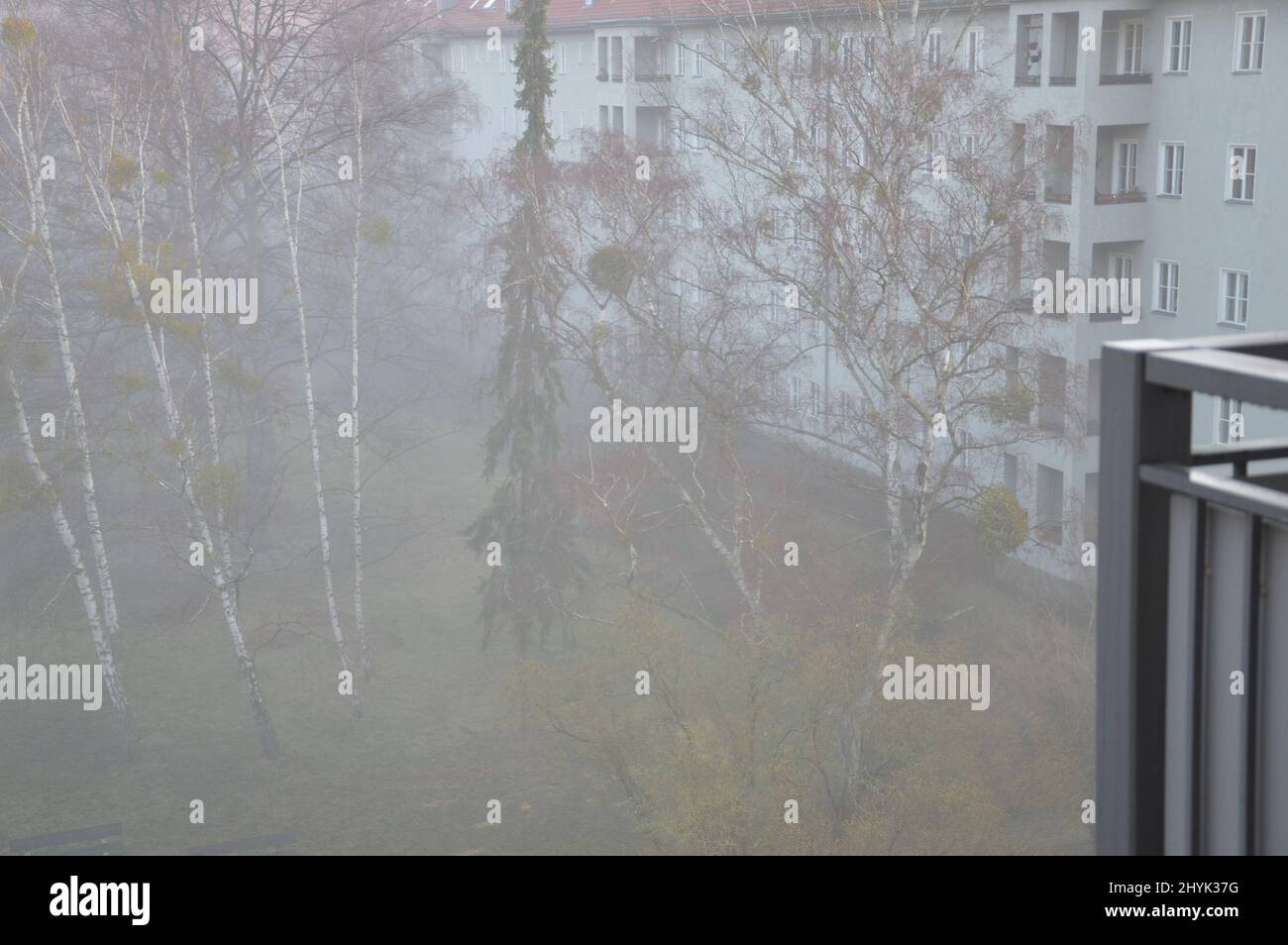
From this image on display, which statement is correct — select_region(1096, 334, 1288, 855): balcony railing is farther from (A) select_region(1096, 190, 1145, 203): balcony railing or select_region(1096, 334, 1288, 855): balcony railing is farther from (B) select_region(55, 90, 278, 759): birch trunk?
(A) select_region(1096, 190, 1145, 203): balcony railing

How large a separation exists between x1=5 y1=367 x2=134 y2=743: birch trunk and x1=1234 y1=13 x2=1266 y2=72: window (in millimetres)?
16854

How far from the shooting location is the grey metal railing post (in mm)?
2812

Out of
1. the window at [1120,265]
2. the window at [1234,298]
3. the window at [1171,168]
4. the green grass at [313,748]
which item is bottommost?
the green grass at [313,748]

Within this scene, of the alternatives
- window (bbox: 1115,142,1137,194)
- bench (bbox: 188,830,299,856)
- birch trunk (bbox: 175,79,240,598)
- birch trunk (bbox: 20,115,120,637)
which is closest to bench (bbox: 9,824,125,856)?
bench (bbox: 188,830,299,856)

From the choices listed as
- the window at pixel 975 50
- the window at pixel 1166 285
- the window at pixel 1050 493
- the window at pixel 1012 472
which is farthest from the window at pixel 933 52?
the window at pixel 1050 493

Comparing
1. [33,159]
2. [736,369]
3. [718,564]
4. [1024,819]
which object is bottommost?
[1024,819]

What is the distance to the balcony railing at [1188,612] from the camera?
2.71 meters

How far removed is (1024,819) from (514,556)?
9795mm

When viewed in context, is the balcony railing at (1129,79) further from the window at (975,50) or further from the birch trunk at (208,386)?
the birch trunk at (208,386)

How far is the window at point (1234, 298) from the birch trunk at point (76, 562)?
53.0 feet
